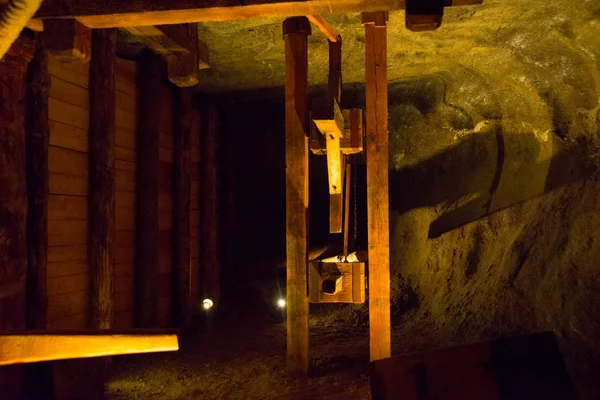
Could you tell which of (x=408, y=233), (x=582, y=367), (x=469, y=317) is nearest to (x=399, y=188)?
(x=408, y=233)

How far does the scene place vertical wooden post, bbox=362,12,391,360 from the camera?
15.5 ft

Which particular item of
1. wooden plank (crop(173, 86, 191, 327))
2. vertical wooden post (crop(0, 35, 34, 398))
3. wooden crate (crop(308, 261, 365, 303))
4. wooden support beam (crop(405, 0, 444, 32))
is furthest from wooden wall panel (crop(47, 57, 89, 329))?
wooden support beam (crop(405, 0, 444, 32))

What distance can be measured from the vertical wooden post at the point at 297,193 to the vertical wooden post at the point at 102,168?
216cm

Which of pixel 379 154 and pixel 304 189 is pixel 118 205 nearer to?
pixel 304 189

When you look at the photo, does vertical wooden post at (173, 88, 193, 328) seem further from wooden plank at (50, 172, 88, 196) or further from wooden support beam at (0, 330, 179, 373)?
wooden support beam at (0, 330, 179, 373)

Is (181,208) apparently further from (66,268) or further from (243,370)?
(243,370)

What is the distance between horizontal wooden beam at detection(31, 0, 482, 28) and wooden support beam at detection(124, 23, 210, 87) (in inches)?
30.6

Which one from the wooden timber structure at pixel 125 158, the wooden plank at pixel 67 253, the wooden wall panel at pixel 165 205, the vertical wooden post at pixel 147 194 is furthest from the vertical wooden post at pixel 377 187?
the wooden wall panel at pixel 165 205

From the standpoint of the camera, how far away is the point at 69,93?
5.41m

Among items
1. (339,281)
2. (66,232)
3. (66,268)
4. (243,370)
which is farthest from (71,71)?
(243,370)

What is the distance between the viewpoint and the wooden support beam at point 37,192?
457cm

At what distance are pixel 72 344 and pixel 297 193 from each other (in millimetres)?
2975

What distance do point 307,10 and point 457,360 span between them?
8.02 feet

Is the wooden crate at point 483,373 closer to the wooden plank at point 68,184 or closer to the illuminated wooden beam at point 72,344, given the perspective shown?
the illuminated wooden beam at point 72,344
